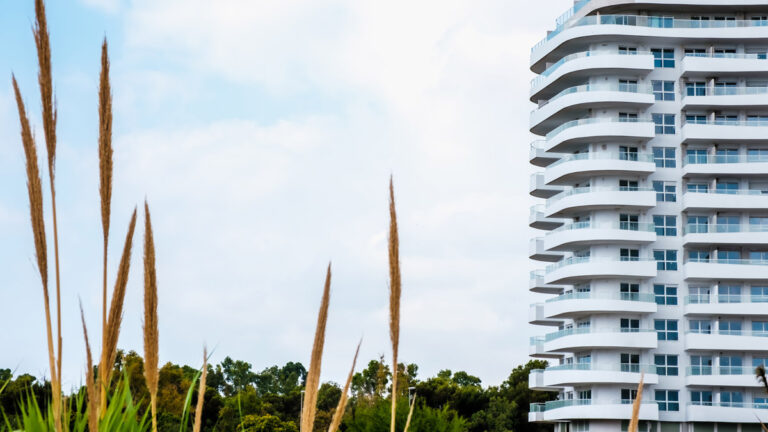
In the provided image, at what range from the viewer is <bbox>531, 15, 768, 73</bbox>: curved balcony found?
61875 mm

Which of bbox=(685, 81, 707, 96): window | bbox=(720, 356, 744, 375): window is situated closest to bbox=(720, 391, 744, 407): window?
bbox=(720, 356, 744, 375): window

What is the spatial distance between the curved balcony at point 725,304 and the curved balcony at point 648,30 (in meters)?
15.9

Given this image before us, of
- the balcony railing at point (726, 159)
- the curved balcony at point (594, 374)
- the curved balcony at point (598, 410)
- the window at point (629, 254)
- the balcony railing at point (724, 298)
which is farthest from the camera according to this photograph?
the balcony railing at point (726, 159)

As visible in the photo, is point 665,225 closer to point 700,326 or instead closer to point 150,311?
point 700,326

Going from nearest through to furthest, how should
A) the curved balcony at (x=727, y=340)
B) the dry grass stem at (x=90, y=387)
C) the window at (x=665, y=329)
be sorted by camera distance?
the dry grass stem at (x=90, y=387) < the curved balcony at (x=727, y=340) < the window at (x=665, y=329)

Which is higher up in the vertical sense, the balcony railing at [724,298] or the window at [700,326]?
the balcony railing at [724,298]

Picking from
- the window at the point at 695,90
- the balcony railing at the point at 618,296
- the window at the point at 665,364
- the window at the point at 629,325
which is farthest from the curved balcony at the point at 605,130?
the window at the point at 665,364

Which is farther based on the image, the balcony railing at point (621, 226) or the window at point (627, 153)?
the window at point (627, 153)

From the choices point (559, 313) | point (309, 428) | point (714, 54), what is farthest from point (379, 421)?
point (309, 428)

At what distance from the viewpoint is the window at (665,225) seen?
62.9m

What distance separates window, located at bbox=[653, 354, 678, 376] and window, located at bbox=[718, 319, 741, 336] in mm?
3245

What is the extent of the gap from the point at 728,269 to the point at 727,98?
1043 cm

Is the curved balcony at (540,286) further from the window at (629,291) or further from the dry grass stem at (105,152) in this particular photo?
the dry grass stem at (105,152)

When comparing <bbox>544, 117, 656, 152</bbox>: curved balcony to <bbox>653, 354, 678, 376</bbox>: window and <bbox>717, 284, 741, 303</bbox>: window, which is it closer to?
<bbox>717, 284, 741, 303</bbox>: window
